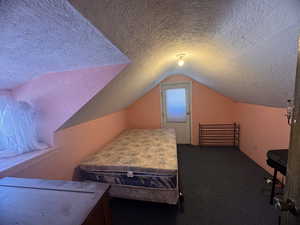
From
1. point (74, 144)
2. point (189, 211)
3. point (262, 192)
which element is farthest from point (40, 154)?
point (262, 192)

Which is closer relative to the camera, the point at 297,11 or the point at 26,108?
the point at 297,11

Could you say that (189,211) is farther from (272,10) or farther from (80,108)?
(272,10)

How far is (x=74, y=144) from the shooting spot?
1.64 meters

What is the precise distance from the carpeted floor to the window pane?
63.4 inches

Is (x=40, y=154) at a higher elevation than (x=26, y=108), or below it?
below

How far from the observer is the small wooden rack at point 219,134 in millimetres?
3311

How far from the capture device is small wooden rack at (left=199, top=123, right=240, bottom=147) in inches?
130

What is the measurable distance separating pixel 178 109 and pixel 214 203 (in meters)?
2.49

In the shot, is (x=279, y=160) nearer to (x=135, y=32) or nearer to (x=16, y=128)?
(x=135, y=32)

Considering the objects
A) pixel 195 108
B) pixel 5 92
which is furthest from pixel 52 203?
pixel 195 108

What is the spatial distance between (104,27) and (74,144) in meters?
1.55

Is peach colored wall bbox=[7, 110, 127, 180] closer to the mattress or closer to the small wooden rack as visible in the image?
the mattress

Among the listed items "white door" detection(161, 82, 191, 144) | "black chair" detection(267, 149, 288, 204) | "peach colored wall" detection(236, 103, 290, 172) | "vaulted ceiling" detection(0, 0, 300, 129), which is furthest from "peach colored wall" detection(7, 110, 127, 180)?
"peach colored wall" detection(236, 103, 290, 172)

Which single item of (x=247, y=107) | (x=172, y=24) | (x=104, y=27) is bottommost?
(x=247, y=107)
